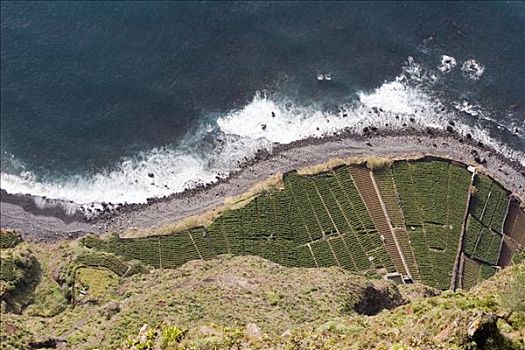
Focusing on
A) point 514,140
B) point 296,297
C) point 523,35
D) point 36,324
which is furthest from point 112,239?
point 523,35

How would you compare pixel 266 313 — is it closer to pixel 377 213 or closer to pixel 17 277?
pixel 377 213

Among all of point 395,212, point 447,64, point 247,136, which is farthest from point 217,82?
point 447,64

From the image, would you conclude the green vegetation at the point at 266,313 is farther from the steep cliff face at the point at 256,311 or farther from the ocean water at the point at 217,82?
the ocean water at the point at 217,82

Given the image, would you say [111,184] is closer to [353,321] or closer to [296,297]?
[296,297]

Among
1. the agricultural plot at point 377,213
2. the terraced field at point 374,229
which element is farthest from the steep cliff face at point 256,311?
the agricultural plot at point 377,213

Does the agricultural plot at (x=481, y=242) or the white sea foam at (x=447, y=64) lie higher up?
the white sea foam at (x=447, y=64)

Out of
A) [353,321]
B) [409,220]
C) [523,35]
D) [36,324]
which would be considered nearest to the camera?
[353,321]
